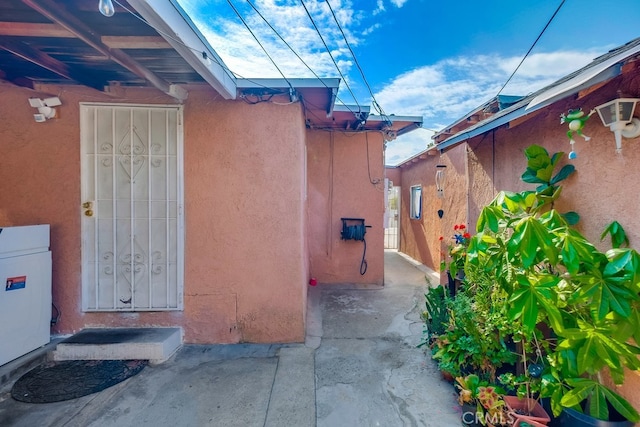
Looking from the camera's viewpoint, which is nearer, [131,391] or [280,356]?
[131,391]

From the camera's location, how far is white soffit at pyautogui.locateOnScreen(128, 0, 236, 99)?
208cm

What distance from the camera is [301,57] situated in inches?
153

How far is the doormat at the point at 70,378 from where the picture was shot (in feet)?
9.94

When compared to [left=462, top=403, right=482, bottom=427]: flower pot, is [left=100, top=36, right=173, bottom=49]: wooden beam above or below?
above

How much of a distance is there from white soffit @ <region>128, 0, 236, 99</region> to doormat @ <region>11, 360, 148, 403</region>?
3.52 metres

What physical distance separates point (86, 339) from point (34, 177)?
2286 mm

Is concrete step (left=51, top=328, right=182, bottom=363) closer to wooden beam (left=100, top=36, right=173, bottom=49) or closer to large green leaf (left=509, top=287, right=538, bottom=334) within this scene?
Result: wooden beam (left=100, top=36, right=173, bottom=49)

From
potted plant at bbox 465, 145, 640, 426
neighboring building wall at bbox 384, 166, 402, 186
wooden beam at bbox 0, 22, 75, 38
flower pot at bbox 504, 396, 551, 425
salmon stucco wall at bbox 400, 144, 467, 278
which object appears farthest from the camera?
neighboring building wall at bbox 384, 166, 402, 186

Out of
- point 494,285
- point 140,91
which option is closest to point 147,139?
point 140,91

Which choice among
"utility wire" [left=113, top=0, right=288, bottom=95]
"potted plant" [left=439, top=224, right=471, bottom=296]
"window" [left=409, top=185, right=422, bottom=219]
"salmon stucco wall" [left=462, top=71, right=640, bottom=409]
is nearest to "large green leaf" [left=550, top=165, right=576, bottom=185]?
"salmon stucco wall" [left=462, top=71, right=640, bottom=409]

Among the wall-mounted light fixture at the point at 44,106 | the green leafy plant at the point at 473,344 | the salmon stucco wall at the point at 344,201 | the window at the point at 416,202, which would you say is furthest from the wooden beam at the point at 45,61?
the window at the point at 416,202

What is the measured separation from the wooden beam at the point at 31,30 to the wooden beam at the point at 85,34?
130 mm

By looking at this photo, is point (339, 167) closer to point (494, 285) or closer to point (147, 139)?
point (147, 139)

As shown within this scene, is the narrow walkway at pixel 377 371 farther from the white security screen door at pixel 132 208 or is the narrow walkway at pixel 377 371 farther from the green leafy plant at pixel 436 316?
the white security screen door at pixel 132 208
